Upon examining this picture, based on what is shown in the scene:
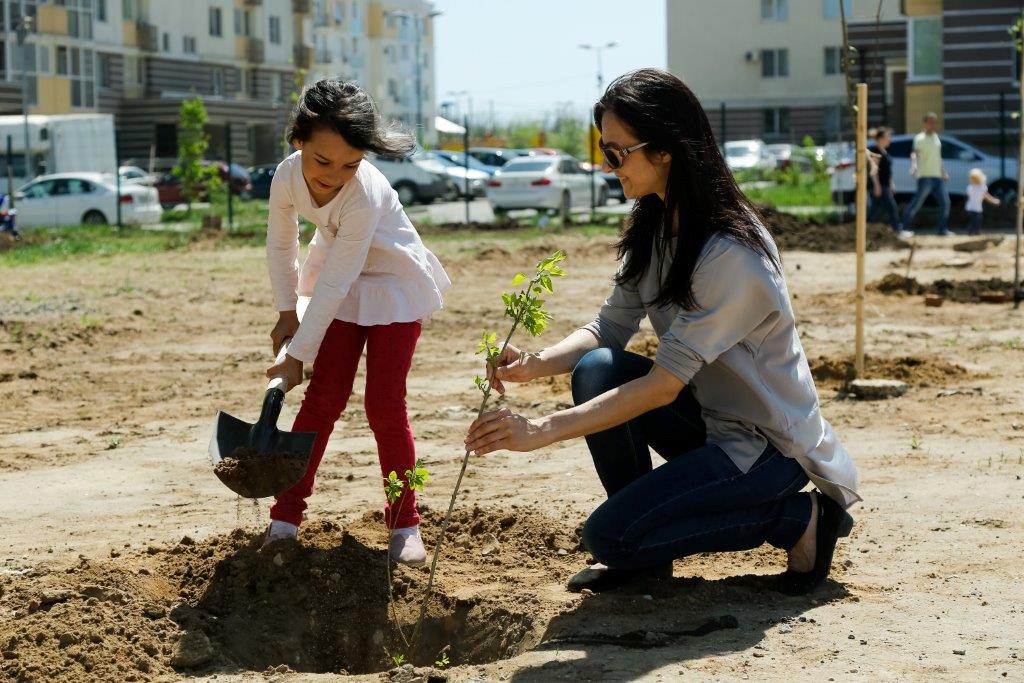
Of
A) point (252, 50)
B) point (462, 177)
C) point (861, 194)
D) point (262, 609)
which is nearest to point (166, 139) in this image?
point (252, 50)

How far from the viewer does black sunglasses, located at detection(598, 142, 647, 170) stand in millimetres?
3707

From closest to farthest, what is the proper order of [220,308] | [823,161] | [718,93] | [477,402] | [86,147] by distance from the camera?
[477,402] < [220,308] < [823,161] < [86,147] < [718,93]

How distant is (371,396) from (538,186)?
23838 millimetres

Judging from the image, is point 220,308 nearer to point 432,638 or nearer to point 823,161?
point 432,638

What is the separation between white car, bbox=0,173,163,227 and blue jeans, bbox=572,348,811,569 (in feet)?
80.5

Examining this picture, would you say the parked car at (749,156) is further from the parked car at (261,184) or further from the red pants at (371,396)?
the red pants at (371,396)

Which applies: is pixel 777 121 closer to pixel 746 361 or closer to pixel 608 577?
pixel 608 577

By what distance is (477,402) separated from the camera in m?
7.61

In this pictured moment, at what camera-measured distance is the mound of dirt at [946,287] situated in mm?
12500

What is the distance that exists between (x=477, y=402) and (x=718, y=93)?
5829 cm

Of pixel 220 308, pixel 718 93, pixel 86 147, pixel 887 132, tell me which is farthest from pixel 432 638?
pixel 718 93

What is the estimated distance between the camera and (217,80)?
197 ft

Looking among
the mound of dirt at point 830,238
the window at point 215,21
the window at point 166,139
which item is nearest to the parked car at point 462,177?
the window at point 166,139

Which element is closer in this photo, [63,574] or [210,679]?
[210,679]
